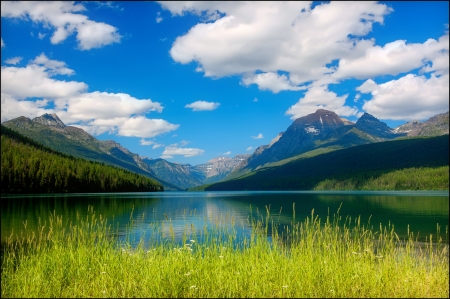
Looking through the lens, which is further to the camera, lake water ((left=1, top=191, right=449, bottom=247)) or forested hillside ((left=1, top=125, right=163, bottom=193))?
forested hillside ((left=1, top=125, right=163, bottom=193))

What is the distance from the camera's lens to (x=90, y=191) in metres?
184

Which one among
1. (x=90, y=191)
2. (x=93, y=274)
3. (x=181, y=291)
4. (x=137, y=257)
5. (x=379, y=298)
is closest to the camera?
(x=379, y=298)

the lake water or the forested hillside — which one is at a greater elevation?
the forested hillside

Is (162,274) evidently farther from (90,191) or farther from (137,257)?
(90,191)

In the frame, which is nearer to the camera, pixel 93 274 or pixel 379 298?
pixel 379 298

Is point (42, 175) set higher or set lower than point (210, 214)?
higher

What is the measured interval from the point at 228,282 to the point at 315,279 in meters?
2.77

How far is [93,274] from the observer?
1255cm

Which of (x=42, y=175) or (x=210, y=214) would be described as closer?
(x=210, y=214)

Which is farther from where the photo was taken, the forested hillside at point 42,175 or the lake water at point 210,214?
the forested hillside at point 42,175

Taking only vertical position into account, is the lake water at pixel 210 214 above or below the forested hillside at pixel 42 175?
below

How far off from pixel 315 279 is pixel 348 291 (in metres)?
1.02

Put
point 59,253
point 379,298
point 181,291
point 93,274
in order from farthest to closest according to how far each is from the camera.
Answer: point 59,253 → point 93,274 → point 181,291 → point 379,298

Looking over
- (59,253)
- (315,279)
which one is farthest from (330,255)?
(59,253)
